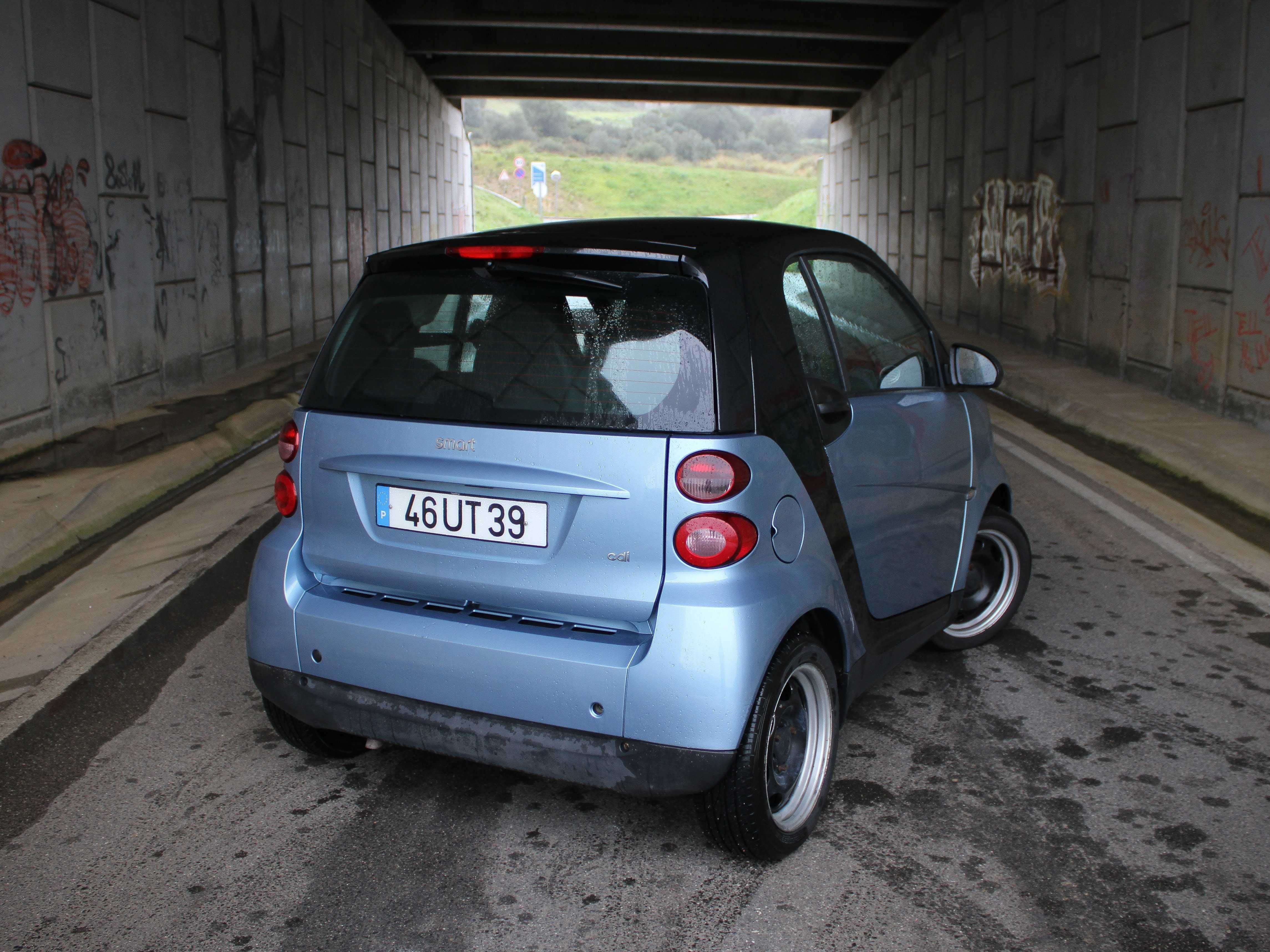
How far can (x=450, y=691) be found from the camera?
2834mm

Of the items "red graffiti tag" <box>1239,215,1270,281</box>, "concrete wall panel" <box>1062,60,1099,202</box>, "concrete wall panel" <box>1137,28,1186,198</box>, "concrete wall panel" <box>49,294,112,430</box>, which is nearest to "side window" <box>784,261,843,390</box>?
"concrete wall panel" <box>49,294,112,430</box>

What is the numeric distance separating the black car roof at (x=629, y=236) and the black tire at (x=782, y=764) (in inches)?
40.4

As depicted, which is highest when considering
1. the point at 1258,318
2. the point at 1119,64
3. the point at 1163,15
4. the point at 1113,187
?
the point at 1163,15

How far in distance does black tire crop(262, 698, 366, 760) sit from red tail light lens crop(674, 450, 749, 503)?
135 cm

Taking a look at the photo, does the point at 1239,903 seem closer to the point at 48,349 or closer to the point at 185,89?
the point at 48,349

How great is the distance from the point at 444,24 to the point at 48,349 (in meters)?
17.4

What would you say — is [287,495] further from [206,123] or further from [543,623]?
[206,123]

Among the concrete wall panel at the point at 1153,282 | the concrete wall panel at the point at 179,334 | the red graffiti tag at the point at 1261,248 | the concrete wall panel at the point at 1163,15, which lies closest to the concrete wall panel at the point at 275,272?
the concrete wall panel at the point at 179,334

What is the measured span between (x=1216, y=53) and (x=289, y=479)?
9.56 meters

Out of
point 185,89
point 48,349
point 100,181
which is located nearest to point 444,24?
point 185,89

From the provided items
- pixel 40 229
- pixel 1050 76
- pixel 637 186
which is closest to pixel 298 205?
pixel 40 229

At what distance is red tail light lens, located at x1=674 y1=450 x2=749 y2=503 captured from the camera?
2.69 m

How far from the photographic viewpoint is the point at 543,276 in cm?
291

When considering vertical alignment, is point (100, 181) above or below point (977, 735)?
above
